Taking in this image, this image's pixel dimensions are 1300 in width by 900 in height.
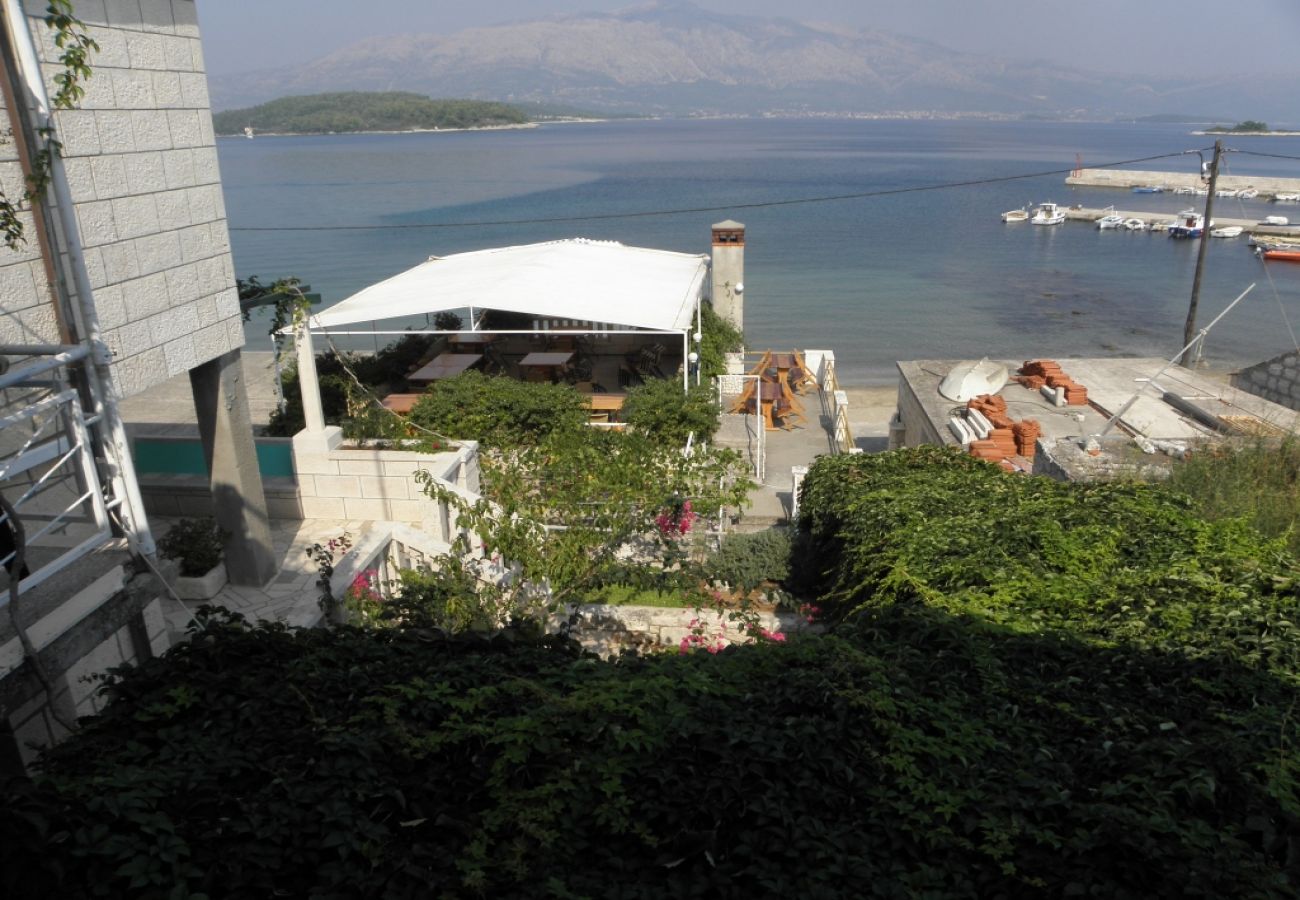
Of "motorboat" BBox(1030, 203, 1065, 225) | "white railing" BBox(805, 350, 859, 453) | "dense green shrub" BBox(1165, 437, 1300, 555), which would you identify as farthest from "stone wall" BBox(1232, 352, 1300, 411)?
"motorboat" BBox(1030, 203, 1065, 225)

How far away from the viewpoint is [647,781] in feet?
11.1

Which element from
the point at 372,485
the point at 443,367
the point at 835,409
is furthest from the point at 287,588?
the point at 835,409

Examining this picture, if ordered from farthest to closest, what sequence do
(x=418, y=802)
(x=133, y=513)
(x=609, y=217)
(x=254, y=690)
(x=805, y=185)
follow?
1. (x=805, y=185)
2. (x=609, y=217)
3. (x=133, y=513)
4. (x=254, y=690)
5. (x=418, y=802)

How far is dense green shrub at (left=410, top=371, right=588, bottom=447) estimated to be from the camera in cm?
1176

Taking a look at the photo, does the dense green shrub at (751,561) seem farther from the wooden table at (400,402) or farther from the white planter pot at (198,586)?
the wooden table at (400,402)

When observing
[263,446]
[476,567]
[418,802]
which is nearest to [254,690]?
[418,802]

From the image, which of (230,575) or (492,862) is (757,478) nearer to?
(230,575)

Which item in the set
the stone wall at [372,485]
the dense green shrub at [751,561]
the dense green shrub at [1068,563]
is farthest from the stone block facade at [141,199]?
the dense green shrub at [1068,563]

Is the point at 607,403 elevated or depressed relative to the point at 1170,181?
elevated

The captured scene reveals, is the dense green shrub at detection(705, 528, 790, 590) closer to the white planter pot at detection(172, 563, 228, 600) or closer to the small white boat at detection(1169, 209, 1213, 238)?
the white planter pot at detection(172, 563, 228, 600)

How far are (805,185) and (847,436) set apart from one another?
292ft

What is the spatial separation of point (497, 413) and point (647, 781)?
8881mm

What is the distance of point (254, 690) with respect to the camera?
3.93 metres

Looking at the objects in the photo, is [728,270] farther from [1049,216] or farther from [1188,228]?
[1049,216]
